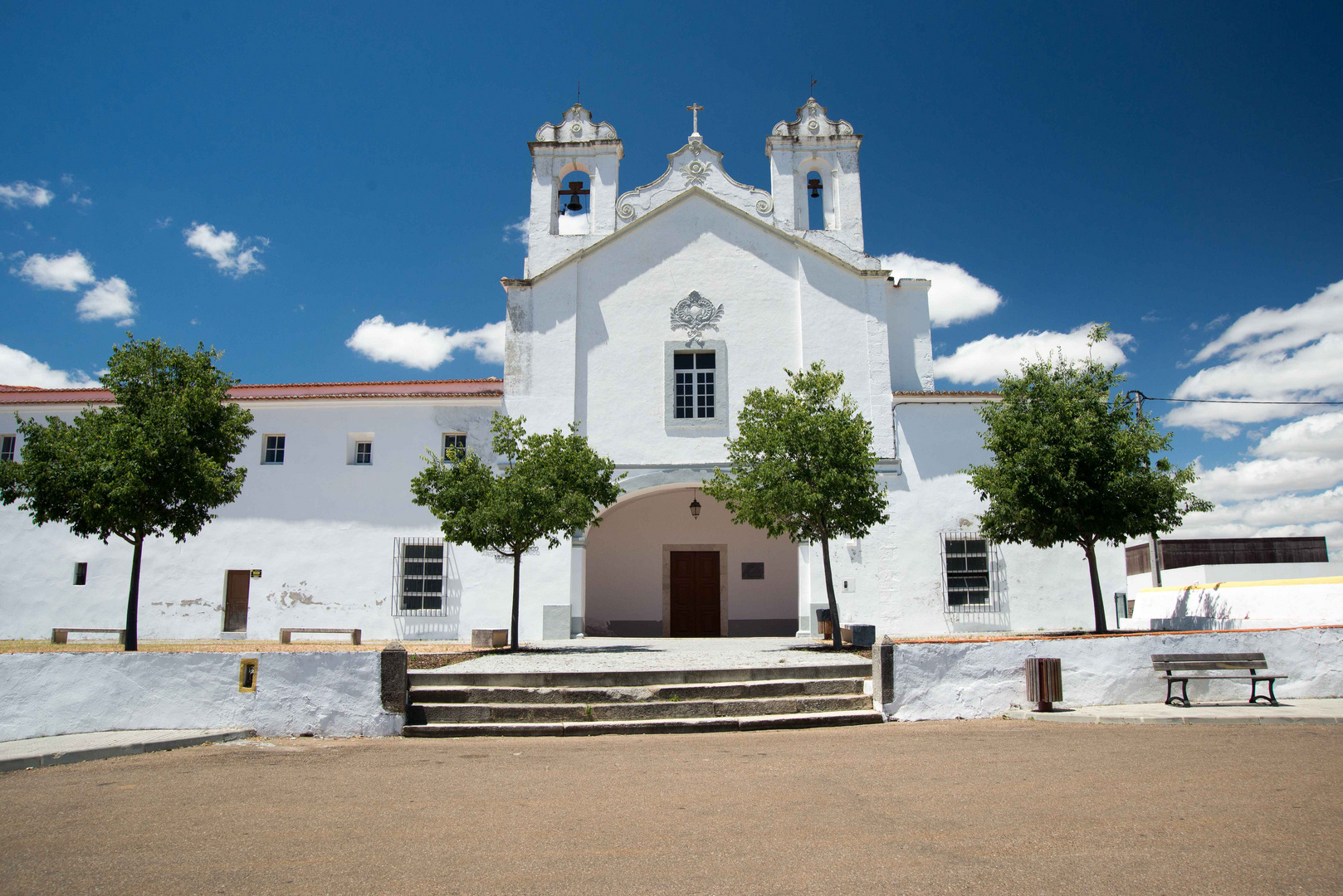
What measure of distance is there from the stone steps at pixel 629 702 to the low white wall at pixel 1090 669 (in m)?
0.73

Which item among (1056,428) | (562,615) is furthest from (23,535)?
(1056,428)

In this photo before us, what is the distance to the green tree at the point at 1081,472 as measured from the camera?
46.4 feet

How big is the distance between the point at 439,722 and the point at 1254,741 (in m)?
8.09

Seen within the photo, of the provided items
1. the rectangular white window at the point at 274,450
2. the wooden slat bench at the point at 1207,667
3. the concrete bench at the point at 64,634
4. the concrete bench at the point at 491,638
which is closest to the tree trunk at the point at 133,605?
the concrete bench at the point at 64,634

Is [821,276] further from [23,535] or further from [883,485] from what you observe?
[23,535]

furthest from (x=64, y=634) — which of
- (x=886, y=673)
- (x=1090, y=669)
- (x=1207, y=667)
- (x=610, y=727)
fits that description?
(x=1207, y=667)

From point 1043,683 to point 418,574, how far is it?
41.3 ft

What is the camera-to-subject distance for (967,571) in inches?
686

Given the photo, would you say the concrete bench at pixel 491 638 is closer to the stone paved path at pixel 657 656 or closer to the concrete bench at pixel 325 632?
the stone paved path at pixel 657 656

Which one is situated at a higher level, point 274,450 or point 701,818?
point 274,450

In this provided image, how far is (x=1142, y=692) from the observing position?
1005 centimetres

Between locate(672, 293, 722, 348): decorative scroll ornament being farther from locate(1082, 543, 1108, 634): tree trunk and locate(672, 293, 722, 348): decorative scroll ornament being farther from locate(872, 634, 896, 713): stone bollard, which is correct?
locate(872, 634, 896, 713): stone bollard

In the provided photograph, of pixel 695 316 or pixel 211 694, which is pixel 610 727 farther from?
pixel 695 316

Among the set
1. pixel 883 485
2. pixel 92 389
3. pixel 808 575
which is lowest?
pixel 808 575
